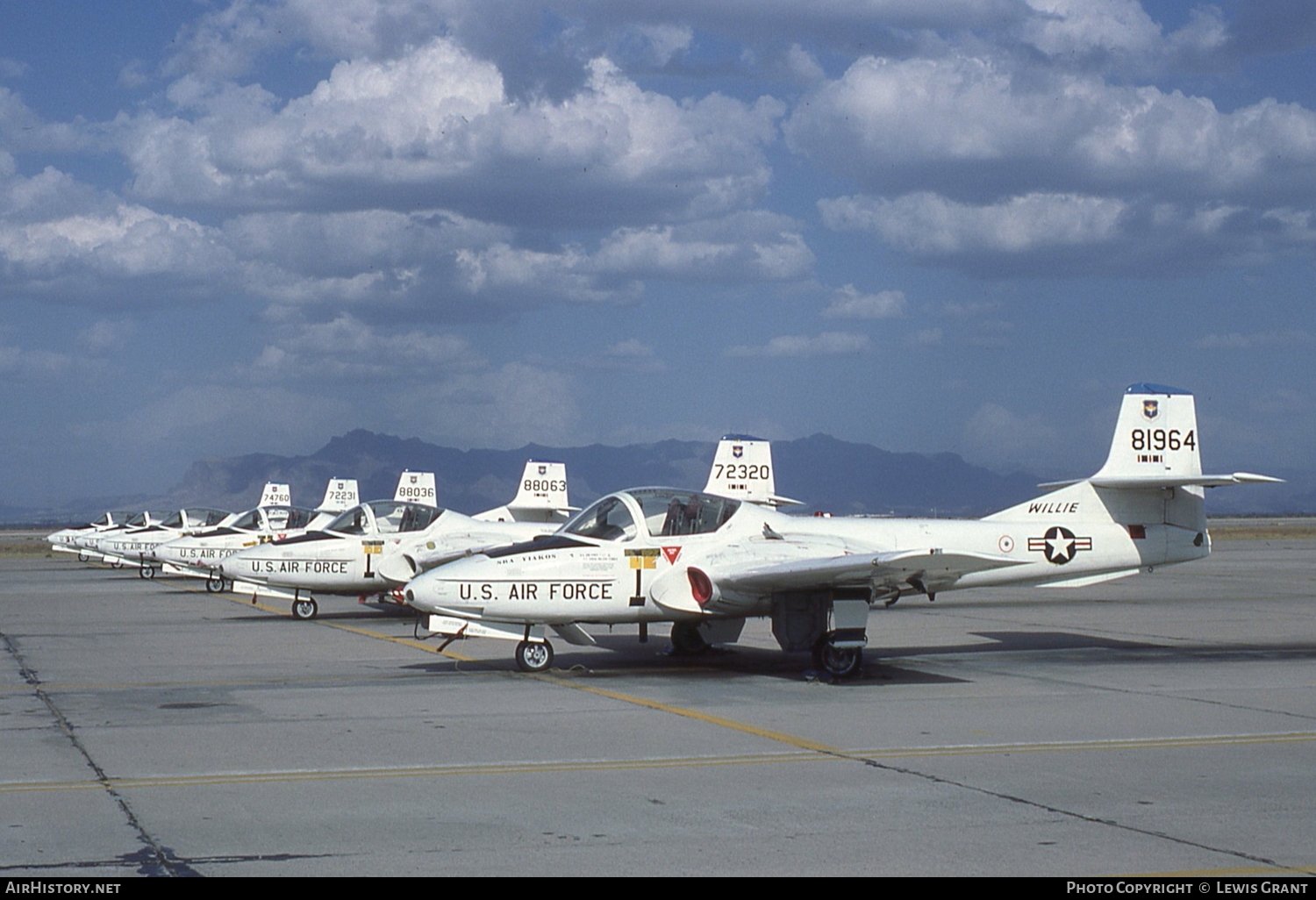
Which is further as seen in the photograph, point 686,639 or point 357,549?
point 357,549

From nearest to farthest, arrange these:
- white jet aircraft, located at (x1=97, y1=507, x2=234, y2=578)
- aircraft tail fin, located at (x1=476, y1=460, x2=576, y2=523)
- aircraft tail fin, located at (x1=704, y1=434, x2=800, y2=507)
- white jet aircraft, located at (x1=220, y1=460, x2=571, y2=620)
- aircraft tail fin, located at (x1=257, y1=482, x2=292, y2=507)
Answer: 1. white jet aircraft, located at (x1=220, y1=460, x2=571, y2=620)
2. aircraft tail fin, located at (x1=704, y1=434, x2=800, y2=507)
3. aircraft tail fin, located at (x1=476, y1=460, x2=576, y2=523)
4. white jet aircraft, located at (x1=97, y1=507, x2=234, y2=578)
5. aircraft tail fin, located at (x1=257, y1=482, x2=292, y2=507)

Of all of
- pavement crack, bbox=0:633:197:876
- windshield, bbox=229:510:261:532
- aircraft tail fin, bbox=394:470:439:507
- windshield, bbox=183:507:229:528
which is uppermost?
aircraft tail fin, bbox=394:470:439:507

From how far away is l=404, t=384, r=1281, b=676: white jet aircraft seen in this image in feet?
47.4

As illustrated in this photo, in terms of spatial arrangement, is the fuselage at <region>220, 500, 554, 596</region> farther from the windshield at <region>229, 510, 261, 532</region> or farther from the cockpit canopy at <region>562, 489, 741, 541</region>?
the windshield at <region>229, 510, 261, 532</region>

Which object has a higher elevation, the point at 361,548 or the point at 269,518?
the point at 269,518

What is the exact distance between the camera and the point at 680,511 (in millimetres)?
15383

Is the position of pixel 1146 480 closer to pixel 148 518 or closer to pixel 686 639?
pixel 686 639

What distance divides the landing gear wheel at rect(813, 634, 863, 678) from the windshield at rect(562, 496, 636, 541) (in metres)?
2.49

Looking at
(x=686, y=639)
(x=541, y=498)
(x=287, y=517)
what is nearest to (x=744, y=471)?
(x=541, y=498)

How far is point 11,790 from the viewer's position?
8.69m

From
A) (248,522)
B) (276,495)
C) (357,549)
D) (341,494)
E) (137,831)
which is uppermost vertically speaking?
(276,495)

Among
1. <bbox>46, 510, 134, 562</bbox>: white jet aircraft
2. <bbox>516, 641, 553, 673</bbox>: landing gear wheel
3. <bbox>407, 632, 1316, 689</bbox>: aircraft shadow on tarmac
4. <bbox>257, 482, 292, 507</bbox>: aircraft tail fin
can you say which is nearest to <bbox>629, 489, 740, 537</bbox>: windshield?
<bbox>407, 632, 1316, 689</bbox>: aircraft shadow on tarmac

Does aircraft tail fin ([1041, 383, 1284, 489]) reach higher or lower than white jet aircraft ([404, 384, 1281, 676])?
higher

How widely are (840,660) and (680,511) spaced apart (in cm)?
245
